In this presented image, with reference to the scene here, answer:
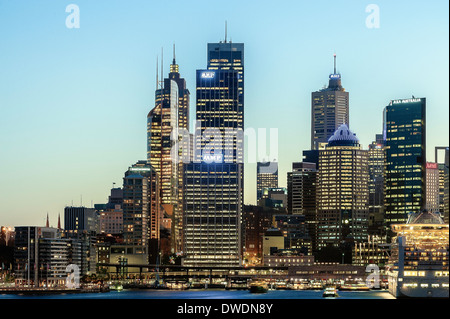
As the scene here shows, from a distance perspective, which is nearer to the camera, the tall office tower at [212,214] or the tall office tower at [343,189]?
the tall office tower at [212,214]

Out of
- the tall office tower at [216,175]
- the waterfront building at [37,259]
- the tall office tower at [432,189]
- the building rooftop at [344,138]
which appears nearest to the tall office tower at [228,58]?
the tall office tower at [216,175]

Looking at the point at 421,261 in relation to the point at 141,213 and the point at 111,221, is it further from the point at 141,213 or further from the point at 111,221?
the point at 111,221

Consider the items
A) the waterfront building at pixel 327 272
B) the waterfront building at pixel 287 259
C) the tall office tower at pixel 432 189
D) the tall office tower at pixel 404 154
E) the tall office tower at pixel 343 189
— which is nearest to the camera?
the waterfront building at pixel 327 272

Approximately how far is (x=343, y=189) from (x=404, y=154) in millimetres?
11368

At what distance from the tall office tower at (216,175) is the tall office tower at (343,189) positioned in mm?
11812

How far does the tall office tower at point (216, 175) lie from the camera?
322 ft

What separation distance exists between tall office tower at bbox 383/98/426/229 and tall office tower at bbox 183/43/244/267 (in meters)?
16.1

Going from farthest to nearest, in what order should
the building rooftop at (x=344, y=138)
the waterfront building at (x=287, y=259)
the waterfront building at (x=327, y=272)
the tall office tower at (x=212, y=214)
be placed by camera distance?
1. the building rooftop at (x=344, y=138)
2. the tall office tower at (x=212, y=214)
3. the waterfront building at (x=287, y=259)
4. the waterfront building at (x=327, y=272)

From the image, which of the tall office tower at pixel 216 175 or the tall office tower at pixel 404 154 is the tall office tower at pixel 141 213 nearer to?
the tall office tower at pixel 216 175

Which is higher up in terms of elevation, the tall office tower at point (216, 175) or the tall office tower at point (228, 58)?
the tall office tower at point (228, 58)

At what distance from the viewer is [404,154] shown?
100 meters

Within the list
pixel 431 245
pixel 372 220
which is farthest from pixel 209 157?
pixel 431 245

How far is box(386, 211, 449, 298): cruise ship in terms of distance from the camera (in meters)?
52.7

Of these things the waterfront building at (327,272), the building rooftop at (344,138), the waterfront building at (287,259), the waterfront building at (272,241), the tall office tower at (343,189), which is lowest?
the waterfront building at (327,272)
